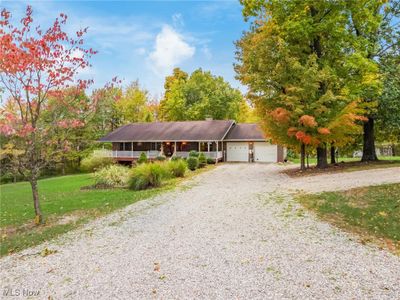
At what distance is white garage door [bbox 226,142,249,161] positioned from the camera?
26984 millimetres

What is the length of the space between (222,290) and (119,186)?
10.8 meters

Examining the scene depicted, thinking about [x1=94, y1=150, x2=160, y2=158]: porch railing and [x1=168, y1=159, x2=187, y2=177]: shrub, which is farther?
[x1=94, y1=150, x2=160, y2=158]: porch railing

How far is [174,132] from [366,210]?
2292 cm

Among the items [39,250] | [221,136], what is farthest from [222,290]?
[221,136]

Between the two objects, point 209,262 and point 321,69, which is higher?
point 321,69

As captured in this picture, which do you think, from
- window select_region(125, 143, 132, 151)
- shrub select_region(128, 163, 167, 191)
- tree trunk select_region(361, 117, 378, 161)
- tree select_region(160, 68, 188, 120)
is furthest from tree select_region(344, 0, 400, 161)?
tree select_region(160, 68, 188, 120)

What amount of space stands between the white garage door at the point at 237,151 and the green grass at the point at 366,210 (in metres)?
17.6

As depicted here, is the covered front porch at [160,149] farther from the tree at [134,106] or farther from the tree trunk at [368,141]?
the tree trunk at [368,141]

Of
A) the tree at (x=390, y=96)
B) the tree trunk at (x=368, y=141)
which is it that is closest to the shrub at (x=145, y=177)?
the tree at (x=390, y=96)

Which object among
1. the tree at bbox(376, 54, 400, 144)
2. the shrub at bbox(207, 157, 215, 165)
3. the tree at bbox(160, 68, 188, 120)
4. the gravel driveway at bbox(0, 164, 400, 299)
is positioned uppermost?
the tree at bbox(160, 68, 188, 120)

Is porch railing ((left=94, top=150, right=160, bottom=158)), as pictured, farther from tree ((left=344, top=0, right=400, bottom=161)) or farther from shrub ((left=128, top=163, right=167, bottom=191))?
tree ((left=344, top=0, right=400, bottom=161))

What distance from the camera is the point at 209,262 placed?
182 inches

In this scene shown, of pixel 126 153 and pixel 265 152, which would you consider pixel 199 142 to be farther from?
pixel 126 153

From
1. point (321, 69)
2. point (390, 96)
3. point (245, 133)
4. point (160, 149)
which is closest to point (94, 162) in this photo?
point (160, 149)
